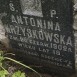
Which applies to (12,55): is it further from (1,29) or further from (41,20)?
(41,20)

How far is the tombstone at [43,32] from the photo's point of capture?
2080 mm

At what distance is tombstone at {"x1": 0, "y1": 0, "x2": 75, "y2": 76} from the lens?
208cm

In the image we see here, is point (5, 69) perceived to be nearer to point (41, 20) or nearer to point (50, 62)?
point (50, 62)

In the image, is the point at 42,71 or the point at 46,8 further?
the point at 42,71

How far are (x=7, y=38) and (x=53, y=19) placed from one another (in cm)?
71

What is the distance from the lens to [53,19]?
2.12 m

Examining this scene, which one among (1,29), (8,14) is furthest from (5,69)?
(8,14)

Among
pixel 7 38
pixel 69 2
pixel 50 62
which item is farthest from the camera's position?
pixel 7 38

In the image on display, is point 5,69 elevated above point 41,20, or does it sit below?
below

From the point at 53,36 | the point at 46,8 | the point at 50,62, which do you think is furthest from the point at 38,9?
the point at 50,62

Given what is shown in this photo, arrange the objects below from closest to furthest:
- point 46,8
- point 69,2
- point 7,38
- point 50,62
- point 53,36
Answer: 1. point 69,2
2. point 46,8
3. point 53,36
4. point 50,62
5. point 7,38

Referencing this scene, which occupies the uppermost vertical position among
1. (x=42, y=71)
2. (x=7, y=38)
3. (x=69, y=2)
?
(x=69, y=2)

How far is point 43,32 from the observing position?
2281mm

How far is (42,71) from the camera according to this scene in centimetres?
258
